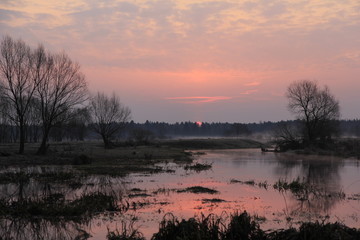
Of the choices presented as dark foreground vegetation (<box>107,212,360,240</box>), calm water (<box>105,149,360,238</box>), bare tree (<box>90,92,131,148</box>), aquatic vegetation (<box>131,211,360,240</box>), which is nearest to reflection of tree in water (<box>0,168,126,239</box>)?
calm water (<box>105,149,360,238</box>)

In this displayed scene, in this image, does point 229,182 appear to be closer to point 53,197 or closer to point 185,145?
point 53,197

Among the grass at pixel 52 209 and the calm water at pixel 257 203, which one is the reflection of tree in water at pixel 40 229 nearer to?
the grass at pixel 52 209

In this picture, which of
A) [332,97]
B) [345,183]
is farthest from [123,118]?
[345,183]

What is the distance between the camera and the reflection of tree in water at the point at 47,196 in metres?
10.5

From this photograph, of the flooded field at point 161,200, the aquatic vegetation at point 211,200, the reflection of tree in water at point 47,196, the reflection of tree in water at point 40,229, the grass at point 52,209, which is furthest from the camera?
the aquatic vegetation at point 211,200

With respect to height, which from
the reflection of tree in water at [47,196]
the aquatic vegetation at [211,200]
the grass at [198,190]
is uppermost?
the reflection of tree in water at [47,196]

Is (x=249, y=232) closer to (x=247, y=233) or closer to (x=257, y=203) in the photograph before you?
(x=247, y=233)

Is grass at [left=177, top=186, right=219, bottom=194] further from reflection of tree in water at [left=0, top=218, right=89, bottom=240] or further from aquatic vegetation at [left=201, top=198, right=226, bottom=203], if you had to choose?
reflection of tree in water at [left=0, top=218, right=89, bottom=240]

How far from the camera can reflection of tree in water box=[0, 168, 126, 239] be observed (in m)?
10.5

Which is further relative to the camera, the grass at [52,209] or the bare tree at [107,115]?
the bare tree at [107,115]

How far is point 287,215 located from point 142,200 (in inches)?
255

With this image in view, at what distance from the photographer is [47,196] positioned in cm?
1591

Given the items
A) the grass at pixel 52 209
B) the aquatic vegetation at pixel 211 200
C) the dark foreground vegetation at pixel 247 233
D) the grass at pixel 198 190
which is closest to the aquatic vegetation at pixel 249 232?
the dark foreground vegetation at pixel 247 233

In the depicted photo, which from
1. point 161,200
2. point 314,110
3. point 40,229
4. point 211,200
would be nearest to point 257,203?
point 211,200
